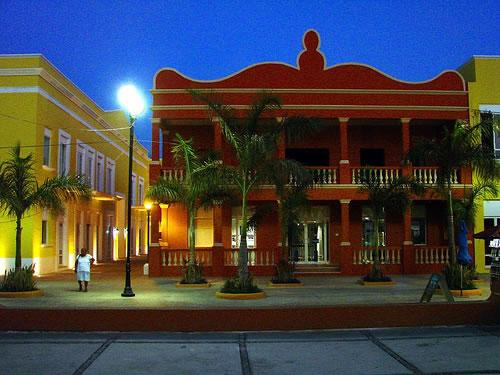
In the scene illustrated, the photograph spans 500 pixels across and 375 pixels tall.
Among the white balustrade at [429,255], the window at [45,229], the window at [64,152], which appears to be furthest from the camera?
the window at [64,152]

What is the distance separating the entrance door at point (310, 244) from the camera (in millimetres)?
24969

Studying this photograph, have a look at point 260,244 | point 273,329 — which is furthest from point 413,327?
point 260,244

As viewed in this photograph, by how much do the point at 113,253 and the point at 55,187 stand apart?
21048 millimetres

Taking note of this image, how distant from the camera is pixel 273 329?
1077 centimetres

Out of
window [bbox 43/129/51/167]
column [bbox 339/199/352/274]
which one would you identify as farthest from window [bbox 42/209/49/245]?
column [bbox 339/199/352/274]

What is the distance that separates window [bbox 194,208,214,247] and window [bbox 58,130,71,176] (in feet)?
21.7

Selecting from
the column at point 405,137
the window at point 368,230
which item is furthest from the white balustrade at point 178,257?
the column at point 405,137

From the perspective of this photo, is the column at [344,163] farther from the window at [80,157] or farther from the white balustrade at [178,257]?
the window at [80,157]

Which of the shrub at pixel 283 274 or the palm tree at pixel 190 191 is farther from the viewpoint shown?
the shrub at pixel 283 274

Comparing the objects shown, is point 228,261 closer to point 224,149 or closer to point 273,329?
point 224,149

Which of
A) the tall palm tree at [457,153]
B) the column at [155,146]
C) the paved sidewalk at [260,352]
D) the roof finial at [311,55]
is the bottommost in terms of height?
the paved sidewalk at [260,352]

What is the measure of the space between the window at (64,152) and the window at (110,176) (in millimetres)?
8323

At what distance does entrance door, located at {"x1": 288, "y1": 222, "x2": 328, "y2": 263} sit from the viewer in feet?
81.9

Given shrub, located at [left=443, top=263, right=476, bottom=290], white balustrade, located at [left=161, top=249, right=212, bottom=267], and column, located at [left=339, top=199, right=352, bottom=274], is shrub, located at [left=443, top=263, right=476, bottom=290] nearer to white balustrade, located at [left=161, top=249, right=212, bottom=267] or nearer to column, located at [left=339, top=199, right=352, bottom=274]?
column, located at [left=339, top=199, right=352, bottom=274]
